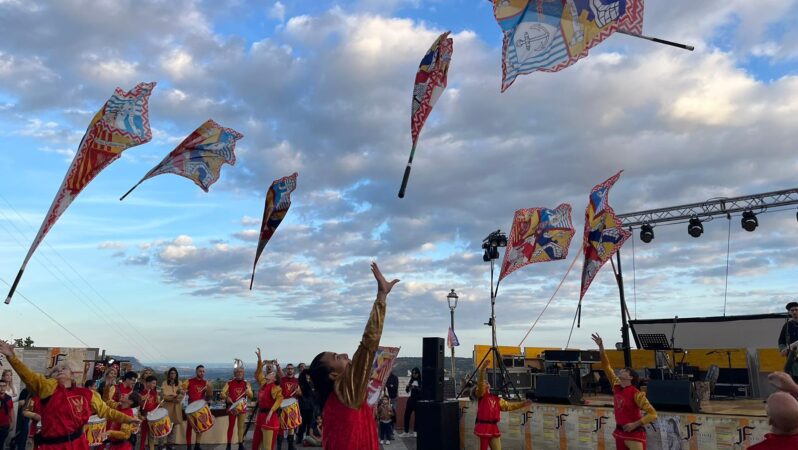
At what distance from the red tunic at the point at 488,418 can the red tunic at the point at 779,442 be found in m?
8.20

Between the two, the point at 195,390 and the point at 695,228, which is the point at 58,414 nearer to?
the point at 195,390

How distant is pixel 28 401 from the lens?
13.0m

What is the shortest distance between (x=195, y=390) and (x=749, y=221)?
1921 centimetres

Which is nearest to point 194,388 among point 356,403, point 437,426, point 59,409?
Answer: point 437,426

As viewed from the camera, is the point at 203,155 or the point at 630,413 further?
the point at 203,155

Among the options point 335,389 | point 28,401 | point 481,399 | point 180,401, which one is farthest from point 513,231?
point 335,389

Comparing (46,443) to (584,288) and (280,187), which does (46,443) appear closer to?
(280,187)

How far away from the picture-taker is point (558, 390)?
14828mm

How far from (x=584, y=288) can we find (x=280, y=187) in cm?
1007

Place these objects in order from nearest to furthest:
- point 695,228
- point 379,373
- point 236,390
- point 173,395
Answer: point 379,373
point 173,395
point 236,390
point 695,228

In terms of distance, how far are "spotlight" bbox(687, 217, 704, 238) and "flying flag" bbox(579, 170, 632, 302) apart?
4.41 m

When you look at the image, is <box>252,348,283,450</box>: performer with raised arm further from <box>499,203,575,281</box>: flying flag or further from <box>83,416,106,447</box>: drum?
<box>499,203,575,281</box>: flying flag

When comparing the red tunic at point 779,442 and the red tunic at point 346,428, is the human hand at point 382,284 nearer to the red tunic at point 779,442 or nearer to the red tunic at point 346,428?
the red tunic at point 346,428

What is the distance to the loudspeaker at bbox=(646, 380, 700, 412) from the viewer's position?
1181 cm
